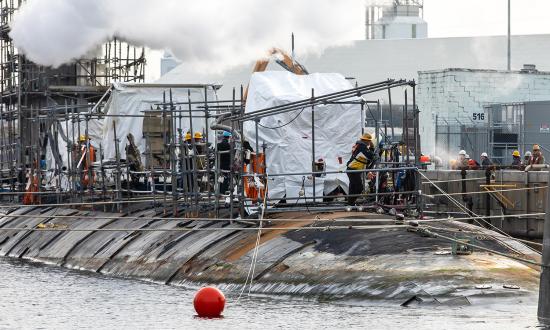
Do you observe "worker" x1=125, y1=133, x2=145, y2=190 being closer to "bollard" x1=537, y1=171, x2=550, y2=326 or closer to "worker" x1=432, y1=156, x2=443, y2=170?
"worker" x1=432, y1=156, x2=443, y2=170

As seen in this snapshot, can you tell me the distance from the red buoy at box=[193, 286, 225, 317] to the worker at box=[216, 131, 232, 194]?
8.73 meters

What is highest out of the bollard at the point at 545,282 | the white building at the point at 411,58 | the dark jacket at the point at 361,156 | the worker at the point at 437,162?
the white building at the point at 411,58

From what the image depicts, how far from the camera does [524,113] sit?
5444 centimetres

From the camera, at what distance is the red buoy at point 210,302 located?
25.0m

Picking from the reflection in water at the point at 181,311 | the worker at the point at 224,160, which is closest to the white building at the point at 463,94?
the worker at the point at 224,160

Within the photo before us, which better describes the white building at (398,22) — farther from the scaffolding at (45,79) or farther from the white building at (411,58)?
the scaffolding at (45,79)

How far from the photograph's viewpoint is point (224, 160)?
119 feet

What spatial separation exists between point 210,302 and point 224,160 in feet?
37.9

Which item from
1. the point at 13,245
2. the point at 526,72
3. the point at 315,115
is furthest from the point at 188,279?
the point at 526,72

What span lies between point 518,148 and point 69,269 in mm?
23590

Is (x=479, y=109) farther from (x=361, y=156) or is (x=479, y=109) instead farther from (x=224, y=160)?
(x=361, y=156)

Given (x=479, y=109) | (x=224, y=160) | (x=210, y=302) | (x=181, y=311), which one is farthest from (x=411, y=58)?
(x=210, y=302)

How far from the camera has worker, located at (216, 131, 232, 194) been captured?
34.9 m

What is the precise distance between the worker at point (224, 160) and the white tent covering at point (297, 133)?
1.94 ft
